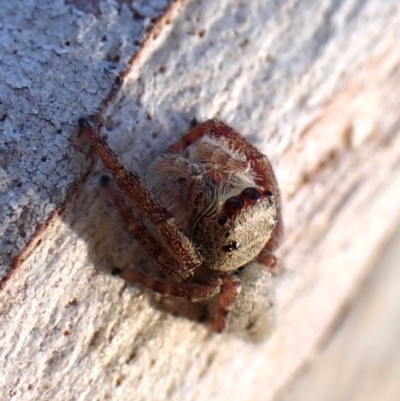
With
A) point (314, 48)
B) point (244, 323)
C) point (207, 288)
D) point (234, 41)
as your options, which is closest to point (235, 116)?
point (234, 41)

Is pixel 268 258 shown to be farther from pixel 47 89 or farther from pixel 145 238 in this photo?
pixel 47 89

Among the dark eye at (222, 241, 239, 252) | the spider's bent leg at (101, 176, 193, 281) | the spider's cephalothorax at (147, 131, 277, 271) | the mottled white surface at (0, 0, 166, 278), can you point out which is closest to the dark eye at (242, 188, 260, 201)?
the spider's cephalothorax at (147, 131, 277, 271)

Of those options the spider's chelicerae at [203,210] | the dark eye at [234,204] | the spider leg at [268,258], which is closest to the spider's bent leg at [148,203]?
the spider's chelicerae at [203,210]

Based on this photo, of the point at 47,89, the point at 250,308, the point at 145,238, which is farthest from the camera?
the point at 250,308

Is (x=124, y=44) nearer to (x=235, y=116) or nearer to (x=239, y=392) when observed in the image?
(x=235, y=116)

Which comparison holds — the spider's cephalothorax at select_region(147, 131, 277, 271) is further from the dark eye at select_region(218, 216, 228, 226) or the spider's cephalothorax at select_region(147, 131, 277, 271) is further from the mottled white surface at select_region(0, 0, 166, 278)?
the mottled white surface at select_region(0, 0, 166, 278)

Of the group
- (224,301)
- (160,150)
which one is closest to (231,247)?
(224,301)

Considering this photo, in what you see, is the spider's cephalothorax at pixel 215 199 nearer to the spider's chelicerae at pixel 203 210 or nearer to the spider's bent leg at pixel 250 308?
the spider's chelicerae at pixel 203 210
